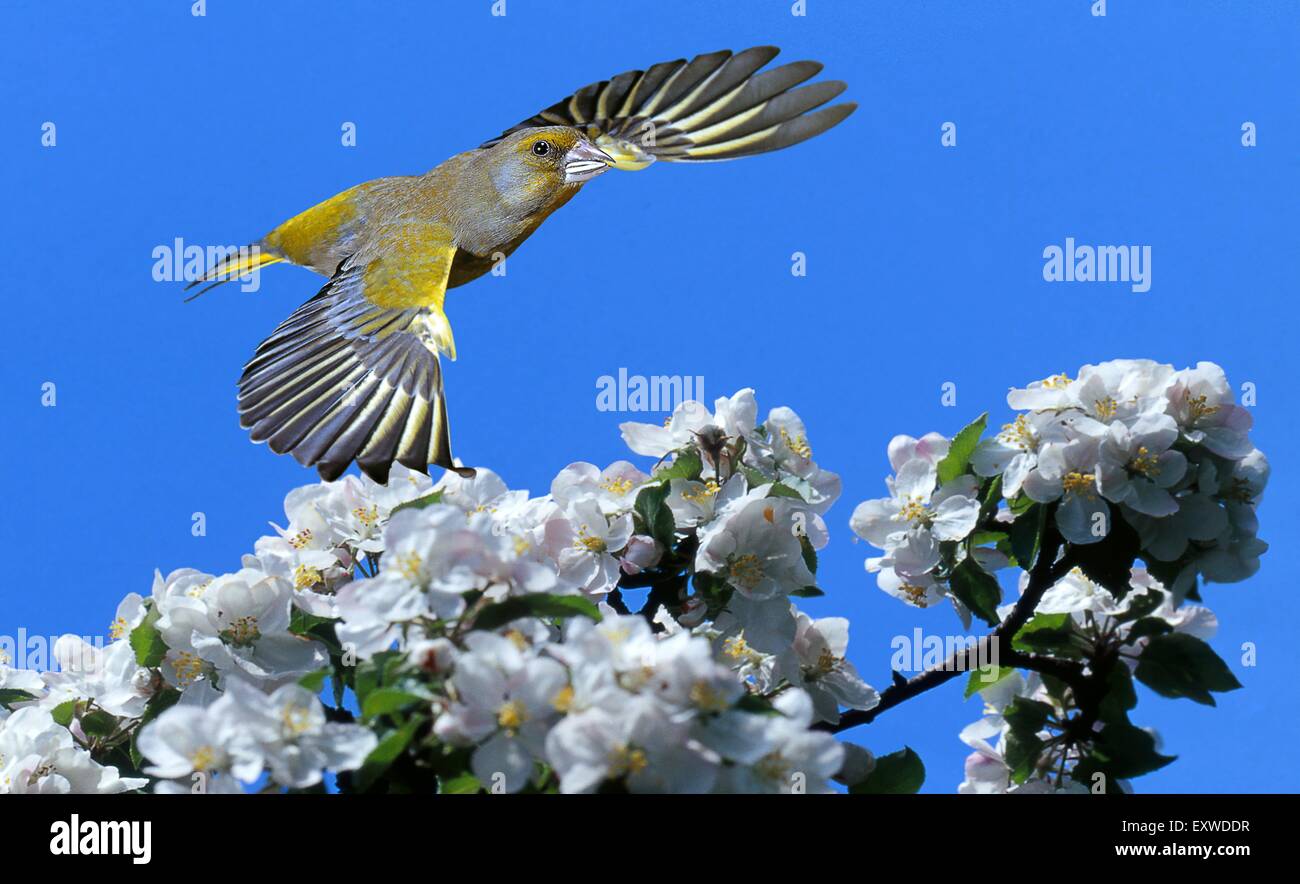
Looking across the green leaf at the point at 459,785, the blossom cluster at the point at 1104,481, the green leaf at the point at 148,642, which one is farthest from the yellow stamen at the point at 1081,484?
the green leaf at the point at 148,642

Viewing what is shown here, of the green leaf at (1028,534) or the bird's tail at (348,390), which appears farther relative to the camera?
the bird's tail at (348,390)

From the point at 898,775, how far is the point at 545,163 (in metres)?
2.56

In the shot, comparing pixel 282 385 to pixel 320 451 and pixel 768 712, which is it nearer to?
pixel 320 451

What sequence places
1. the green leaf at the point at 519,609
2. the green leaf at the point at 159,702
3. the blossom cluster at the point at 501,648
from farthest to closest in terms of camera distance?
the green leaf at the point at 159,702, the green leaf at the point at 519,609, the blossom cluster at the point at 501,648

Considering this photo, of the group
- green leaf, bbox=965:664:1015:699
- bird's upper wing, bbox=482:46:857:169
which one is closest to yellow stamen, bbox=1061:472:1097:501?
green leaf, bbox=965:664:1015:699

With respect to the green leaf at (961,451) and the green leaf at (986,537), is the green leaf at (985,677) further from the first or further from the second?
the green leaf at (961,451)

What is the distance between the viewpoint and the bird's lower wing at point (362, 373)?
9.43 ft

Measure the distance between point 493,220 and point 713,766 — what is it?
2.98 metres

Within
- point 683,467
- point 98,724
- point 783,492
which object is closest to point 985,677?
point 783,492

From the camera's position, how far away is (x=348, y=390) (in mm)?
3242

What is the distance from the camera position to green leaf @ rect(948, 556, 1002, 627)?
255 cm

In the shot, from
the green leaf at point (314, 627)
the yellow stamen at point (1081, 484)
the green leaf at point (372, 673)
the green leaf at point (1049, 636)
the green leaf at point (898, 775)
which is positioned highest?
the yellow stamen at point (1081, 484)

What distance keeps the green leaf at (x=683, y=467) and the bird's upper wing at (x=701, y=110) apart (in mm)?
1769
